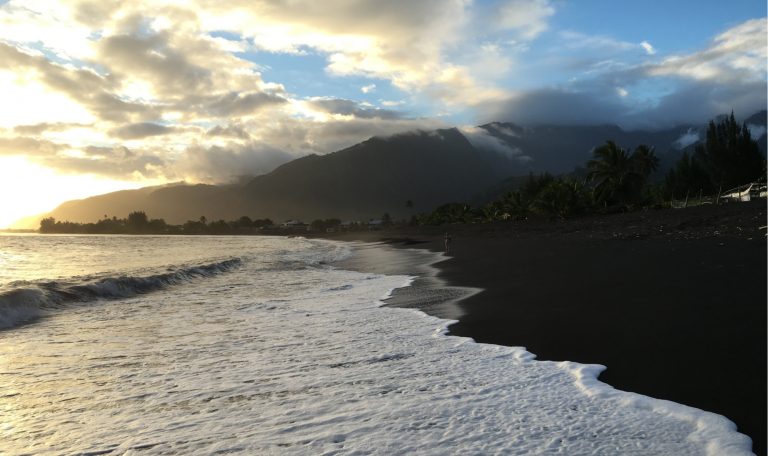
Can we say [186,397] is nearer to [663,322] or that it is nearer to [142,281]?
[663,322]

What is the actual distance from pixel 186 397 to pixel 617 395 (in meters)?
4.97

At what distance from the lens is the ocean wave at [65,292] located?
42.3ft

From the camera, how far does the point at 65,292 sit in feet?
53.4

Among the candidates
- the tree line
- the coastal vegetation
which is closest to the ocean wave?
the coastal vegetation

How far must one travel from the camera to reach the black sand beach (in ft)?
18.8

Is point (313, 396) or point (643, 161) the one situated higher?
point (643, 161)

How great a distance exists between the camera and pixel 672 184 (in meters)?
74.4

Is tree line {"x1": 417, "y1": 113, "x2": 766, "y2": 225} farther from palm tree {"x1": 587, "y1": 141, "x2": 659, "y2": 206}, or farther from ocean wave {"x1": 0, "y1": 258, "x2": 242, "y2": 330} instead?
ocean wave {"x1": 0, "y1": 258, "x2": 242, "y2": 330}

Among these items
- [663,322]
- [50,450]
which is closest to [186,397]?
[50,450]

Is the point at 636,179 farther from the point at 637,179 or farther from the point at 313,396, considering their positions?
the point at 313,396

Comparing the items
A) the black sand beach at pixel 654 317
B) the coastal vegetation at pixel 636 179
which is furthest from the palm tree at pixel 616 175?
the black sand beach at pixel 654 317

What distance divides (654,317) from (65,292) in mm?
16856

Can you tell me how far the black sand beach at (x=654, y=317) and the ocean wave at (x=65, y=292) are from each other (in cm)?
1049

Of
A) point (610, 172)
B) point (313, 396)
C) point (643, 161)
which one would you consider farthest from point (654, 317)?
point (643, 161)
